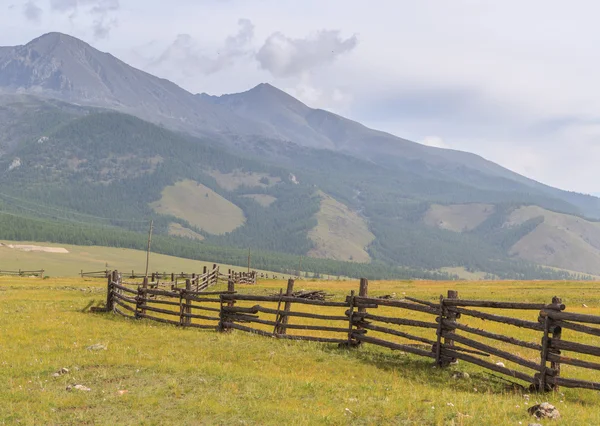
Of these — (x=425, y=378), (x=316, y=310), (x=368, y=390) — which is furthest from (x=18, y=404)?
(x=316, y=310)

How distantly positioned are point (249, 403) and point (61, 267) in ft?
542

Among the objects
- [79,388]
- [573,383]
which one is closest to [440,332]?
[573,383]

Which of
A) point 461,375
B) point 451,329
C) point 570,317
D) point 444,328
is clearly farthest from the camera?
point 444,328

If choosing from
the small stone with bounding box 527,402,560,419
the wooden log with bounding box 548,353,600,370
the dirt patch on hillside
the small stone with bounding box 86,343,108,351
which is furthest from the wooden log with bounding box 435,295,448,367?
the dirt patch on hillside

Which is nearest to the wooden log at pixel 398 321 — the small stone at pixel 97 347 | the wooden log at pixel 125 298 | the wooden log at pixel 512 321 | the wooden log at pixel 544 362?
the wooden log at pixel 512 321

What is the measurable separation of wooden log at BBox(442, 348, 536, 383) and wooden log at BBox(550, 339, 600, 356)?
1.22 m

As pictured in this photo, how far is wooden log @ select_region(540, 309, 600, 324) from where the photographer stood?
1372 cm

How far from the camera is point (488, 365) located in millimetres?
16312

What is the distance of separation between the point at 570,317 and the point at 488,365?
319 centimetres

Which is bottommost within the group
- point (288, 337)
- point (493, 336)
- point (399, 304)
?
point (288, 337)

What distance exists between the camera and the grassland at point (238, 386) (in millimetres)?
11883

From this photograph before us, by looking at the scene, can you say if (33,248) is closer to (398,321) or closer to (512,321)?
(398,321)

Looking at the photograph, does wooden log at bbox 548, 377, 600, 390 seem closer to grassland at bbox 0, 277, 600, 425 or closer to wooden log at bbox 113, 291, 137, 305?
grassland at bbox 0, 277, 600, 425

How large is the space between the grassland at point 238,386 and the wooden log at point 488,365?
1.43ft
